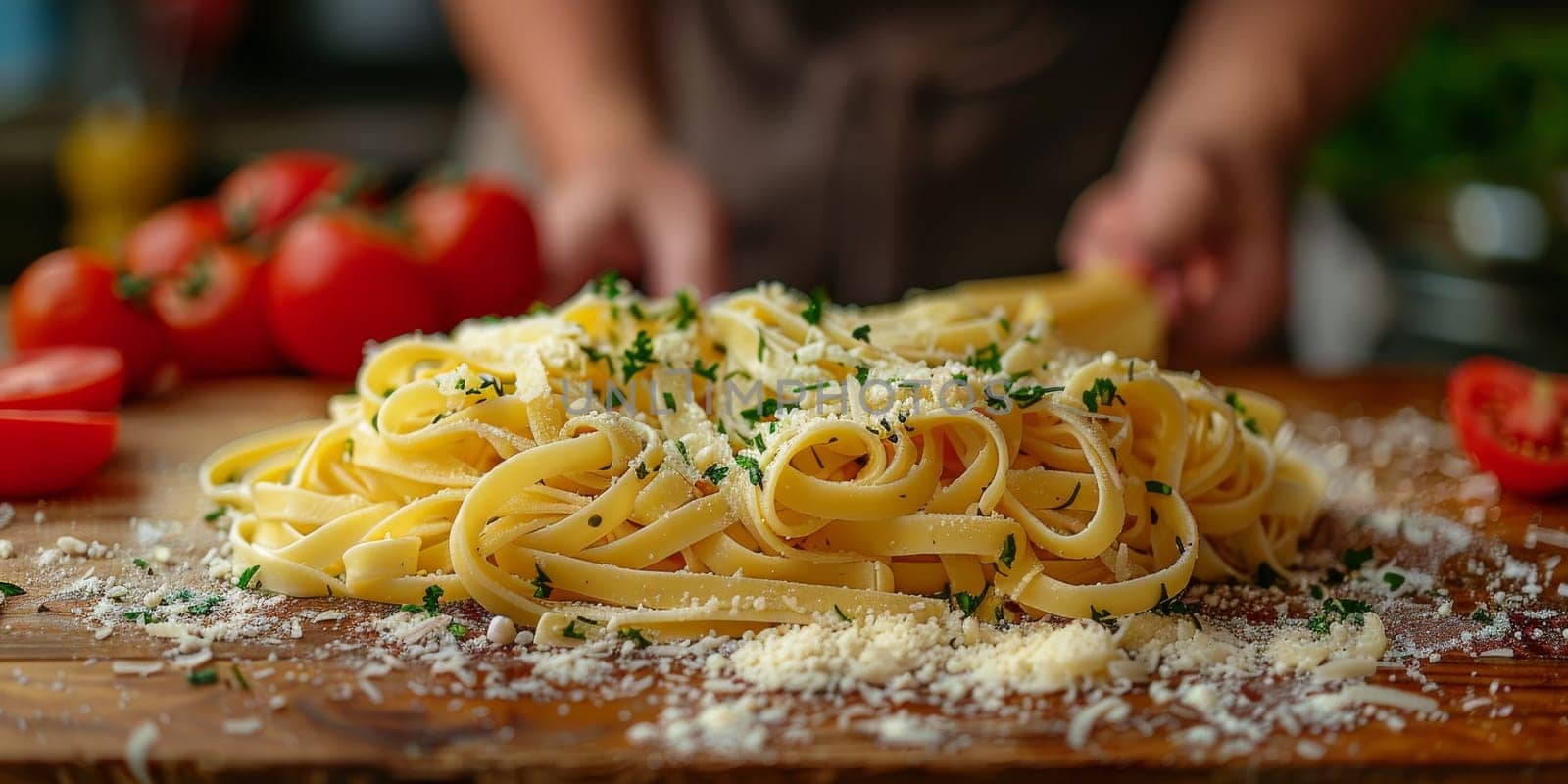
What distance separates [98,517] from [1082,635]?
4.83 ft

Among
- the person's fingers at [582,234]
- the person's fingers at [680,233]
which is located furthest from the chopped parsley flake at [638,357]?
the person's fingers at [582,234]

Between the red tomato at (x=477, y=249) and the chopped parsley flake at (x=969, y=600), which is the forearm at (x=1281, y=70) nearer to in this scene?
the red tomato at (x=477, y=249)

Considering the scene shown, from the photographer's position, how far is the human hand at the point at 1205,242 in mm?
3027

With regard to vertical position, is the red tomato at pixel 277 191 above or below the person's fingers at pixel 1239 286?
above

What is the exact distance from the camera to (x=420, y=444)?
71.8 inches

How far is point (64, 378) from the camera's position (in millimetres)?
2412

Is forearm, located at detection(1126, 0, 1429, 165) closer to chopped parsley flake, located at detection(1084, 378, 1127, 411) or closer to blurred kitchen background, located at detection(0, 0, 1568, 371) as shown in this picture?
blurred kitchen background, located at detection(0, 0, 1568, 371)

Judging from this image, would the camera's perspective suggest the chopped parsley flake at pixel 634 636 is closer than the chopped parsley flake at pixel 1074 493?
Yes

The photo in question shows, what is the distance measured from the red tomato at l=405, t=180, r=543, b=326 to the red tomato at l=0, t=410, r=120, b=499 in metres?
0.89

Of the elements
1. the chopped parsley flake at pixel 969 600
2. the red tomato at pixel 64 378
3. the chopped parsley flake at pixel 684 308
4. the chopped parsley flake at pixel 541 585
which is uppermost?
the chopped parsley flake at pixel 684 308

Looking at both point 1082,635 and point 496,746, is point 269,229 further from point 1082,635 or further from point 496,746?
point 1082,635

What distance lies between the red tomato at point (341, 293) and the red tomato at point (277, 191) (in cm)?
23

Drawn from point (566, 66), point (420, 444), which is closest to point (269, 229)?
point (566, 66)

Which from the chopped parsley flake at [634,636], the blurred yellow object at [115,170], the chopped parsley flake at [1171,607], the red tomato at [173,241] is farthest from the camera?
the blurred yellow object at [115,170]
